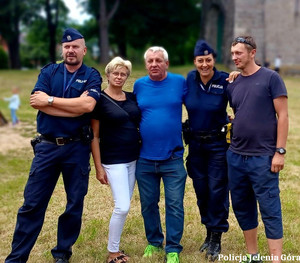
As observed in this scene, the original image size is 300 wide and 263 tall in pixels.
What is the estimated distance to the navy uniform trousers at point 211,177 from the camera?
4320 mm

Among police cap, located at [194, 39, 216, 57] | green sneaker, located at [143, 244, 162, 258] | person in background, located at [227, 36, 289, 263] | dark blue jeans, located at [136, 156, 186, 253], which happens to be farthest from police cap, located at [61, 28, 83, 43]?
green sneaker, located at [143, 244, 162, 258]

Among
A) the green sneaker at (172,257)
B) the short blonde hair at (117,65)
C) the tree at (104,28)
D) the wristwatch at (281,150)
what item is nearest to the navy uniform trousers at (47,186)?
the short blonde hair at (117,65)

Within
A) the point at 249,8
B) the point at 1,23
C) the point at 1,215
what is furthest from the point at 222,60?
the point at 1,215

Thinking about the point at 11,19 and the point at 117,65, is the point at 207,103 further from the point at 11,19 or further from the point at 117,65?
the point at 11,19

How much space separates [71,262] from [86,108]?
151cm

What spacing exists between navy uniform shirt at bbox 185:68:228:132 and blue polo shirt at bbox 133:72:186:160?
11 centimetres

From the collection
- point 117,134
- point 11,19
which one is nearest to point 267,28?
point 11,19

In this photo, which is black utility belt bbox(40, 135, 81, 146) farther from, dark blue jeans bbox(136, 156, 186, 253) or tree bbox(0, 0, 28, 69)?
tree bbox(0, 0, 28, 69)

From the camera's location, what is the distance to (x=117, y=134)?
4227 mm

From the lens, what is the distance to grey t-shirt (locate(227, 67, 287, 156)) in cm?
379

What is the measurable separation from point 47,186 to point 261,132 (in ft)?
6.01

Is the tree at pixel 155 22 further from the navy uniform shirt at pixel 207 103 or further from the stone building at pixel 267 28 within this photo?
the navy uniform shirt at pixel 207 103

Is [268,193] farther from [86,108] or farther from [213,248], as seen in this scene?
[86,108]

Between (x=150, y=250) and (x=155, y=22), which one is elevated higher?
(x=155, y=22)
